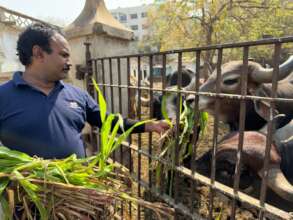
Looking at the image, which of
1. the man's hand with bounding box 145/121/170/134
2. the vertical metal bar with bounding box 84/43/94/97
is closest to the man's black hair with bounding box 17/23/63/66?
the man's hand with bounding box 145/121/170/134

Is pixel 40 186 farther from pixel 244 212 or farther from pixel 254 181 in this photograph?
pixel 244 212

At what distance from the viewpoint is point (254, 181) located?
93.0 inches

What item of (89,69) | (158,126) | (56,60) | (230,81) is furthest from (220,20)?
(56,60)

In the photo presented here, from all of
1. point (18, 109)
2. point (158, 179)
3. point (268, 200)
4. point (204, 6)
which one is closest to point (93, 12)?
point (18, 109)

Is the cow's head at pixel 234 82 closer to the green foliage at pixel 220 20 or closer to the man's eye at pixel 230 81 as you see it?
the man's eye at pixel 230 81

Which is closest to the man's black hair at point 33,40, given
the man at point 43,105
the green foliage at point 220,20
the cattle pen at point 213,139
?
the man at point 43,105

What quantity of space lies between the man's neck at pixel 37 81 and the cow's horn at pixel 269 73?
2077 mm

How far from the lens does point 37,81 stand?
5.97 ft

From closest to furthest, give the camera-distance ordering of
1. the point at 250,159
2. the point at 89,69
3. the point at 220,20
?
1. the point at 250,159
2. the point at 89,69
3. the point at 220,20

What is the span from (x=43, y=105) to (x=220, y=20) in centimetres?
725

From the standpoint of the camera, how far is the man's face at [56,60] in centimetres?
180

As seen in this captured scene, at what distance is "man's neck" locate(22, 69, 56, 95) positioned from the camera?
181cm

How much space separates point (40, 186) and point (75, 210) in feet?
0.63

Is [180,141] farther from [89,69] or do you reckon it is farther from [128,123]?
[89,69]
